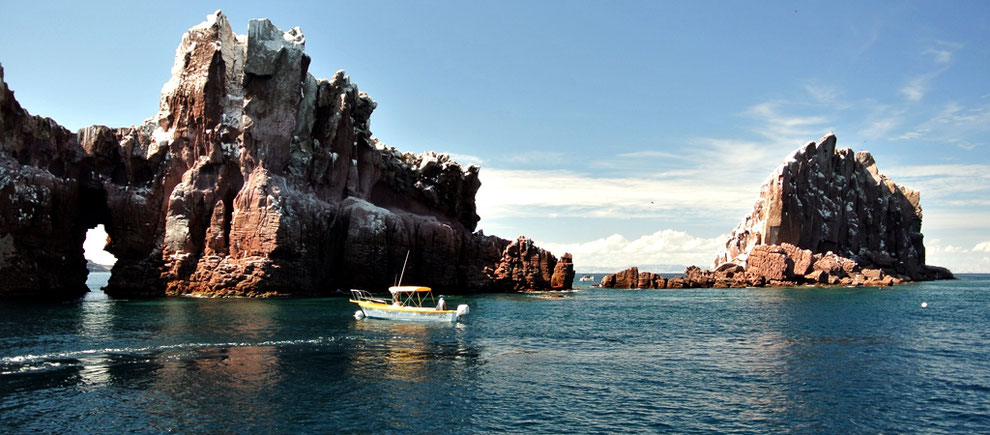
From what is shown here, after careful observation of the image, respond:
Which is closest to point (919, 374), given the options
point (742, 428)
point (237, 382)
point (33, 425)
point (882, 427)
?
point (882, 427)

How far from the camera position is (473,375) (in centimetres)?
2952

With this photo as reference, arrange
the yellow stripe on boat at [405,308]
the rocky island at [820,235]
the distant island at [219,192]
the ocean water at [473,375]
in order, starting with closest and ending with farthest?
the ocean water at [473,375] → the yellow stripe on boat at [405,308] → the distant island at [219,192] → the rocky island at [820,235]

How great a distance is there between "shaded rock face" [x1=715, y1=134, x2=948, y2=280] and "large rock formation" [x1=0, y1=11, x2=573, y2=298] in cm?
10148

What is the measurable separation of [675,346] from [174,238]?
183 ft

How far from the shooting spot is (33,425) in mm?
20250

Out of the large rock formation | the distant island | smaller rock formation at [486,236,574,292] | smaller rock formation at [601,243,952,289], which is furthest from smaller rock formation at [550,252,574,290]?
the large rock formation

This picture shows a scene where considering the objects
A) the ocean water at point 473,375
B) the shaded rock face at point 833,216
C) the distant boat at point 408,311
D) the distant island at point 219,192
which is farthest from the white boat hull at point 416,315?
the shaded rock face at point 833,216

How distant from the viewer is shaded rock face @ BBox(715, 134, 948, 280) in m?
158

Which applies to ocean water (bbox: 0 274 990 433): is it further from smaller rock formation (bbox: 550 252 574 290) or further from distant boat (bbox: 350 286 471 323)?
smaller rock formation (bbox: 550 252 574 290)

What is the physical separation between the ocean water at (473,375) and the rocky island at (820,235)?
88.6 m

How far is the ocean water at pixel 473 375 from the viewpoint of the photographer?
2195 cm

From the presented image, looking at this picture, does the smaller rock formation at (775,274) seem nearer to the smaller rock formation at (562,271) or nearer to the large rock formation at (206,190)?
the smaller rock formation at (562,271)

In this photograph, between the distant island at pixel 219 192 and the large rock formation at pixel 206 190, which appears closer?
the large rock formation at pixel 206 190

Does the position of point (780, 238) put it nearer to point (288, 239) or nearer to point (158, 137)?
point (288, 239)
